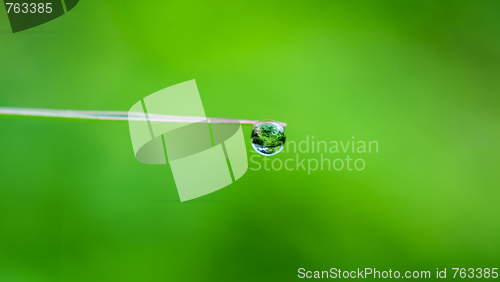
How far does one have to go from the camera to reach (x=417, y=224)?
1.03 metres

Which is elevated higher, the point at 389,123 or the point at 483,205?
the point at 389,123

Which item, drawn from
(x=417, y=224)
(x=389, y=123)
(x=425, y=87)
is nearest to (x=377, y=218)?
(x=417, y=224)

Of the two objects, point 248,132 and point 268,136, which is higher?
point 248,132

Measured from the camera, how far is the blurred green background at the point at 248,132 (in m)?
0.98

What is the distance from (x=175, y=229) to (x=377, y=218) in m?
0.44

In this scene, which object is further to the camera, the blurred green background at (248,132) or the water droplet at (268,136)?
the blurred green background at (248,132)

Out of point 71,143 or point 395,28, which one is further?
point 395,28

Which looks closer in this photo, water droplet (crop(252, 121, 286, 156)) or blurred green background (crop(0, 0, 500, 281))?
water droplet (crop(252, 121, 286, 156))

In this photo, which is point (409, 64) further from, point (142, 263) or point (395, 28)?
point (142, 263)

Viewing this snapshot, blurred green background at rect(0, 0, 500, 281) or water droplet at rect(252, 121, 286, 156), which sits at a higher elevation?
blurred green background at rect(0, 0, 500, 281)

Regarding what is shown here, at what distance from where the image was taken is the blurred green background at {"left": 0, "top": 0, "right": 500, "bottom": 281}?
975mm

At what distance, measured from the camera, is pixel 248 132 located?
1021 millimetres

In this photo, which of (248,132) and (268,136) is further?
(248,132)

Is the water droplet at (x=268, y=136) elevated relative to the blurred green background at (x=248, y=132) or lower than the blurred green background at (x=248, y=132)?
lower
